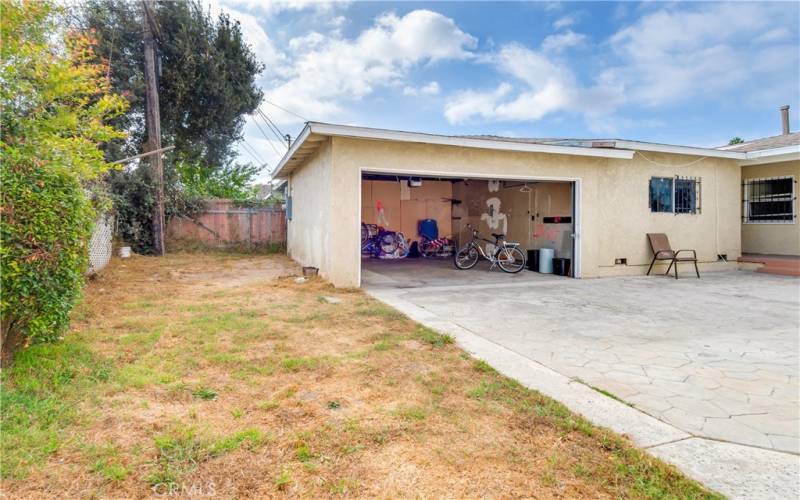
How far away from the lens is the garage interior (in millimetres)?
9281

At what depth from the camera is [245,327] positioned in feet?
14.3

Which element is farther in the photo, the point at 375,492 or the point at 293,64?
the point at 293,64

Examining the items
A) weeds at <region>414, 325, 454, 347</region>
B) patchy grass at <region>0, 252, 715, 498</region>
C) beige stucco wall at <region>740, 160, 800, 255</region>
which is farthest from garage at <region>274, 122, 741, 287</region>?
patchy grass at <region>0, 252, 715, 498</region>

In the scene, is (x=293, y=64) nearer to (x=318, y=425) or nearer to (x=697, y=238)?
(x=697, y=238)

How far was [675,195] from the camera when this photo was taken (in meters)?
9.67

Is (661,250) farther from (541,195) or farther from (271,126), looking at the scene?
(271,126)

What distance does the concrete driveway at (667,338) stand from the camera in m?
2.49

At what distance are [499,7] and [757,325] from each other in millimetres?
7954

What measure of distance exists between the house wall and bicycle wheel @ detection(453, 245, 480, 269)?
11.6 feet

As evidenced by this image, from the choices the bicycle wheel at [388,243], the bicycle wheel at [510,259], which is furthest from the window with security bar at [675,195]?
the bicycle wheel at [388,243]

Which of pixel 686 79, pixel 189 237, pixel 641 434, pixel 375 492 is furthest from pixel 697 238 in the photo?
pixel 189 237

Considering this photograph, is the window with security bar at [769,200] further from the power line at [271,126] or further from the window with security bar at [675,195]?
the power line at [271,126]

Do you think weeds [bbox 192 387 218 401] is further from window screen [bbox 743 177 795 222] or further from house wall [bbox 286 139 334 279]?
window screen [bbox 743 177 795 222]

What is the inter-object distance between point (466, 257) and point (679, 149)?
5.19m
